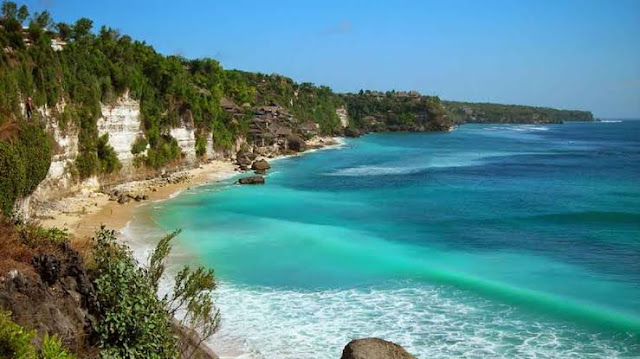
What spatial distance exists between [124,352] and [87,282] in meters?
2.37

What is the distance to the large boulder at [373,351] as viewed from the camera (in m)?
11.3

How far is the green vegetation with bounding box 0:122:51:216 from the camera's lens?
73.5 feet

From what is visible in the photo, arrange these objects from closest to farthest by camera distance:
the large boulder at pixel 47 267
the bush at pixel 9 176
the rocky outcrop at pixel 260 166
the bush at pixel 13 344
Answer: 1. the bush at pixel 13 344
2. the large boulder at pixel 47 267
3. the bush at pixel 9 176
4. the rocky outcrop at pixel 260 166

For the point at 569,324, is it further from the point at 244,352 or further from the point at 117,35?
the point at 117,35

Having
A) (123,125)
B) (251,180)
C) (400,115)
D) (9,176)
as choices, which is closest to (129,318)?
(9,176)

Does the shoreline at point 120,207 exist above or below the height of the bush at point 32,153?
below

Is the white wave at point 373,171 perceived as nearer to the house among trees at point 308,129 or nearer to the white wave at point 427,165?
the white wave at point 427,165

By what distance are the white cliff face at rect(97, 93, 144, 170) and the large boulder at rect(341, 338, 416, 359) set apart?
115ft

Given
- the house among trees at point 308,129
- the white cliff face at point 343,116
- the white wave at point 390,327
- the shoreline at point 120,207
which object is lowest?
the white wave at point 390,327

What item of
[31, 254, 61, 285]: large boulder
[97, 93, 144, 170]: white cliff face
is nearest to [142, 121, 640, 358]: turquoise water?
[31, 254, 61, 285]: large boulder

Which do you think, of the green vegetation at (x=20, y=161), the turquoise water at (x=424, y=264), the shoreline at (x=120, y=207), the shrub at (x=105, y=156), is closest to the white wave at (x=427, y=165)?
the turquoise water at (x=424, y=264)

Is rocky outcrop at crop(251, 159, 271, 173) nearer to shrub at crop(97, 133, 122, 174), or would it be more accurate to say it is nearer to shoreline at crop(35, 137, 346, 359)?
shoreline at crop(35, 137, 346, 359)

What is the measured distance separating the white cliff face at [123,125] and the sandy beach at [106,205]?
2611 mm

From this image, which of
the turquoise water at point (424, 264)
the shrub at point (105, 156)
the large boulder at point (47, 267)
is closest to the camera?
the large boulder at point (47, 267)
